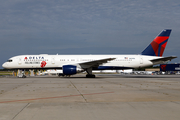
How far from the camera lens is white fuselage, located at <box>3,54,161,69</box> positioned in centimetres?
2845

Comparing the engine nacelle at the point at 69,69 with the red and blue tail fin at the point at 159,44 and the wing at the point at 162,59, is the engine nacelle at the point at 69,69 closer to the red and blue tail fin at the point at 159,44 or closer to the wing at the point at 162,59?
the wing at the point at 162,59

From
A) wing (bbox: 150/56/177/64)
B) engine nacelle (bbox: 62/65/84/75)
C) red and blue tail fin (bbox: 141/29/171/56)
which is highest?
red and blue tail fin (bbox: 141/29/171/56)

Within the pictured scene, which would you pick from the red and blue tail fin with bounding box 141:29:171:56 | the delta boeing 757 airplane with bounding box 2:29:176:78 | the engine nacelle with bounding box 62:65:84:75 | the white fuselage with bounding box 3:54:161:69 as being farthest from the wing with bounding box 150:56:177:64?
the engine nacelle with bounding box 62:65:84:75

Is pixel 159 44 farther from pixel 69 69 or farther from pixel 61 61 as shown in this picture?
pixel 61 61

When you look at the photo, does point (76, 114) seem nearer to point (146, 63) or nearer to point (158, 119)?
point (158, 119)

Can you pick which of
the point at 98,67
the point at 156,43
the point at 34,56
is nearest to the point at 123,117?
the point at 98,67

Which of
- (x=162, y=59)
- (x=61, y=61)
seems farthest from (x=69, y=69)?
(x=162, y=59)

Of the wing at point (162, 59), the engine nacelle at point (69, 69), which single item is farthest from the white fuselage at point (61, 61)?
the engine nacelle at point (69, 69)

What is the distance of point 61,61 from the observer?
1129 inches

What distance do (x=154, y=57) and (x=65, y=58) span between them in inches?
585

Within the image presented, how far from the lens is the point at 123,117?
16.8 ft

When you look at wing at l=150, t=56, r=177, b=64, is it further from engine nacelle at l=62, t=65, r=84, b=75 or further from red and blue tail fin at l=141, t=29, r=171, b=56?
engine nacelle at l=62, t=65, r=84, b=75

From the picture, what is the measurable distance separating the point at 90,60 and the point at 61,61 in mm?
4685

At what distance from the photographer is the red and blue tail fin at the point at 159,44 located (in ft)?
99.1
